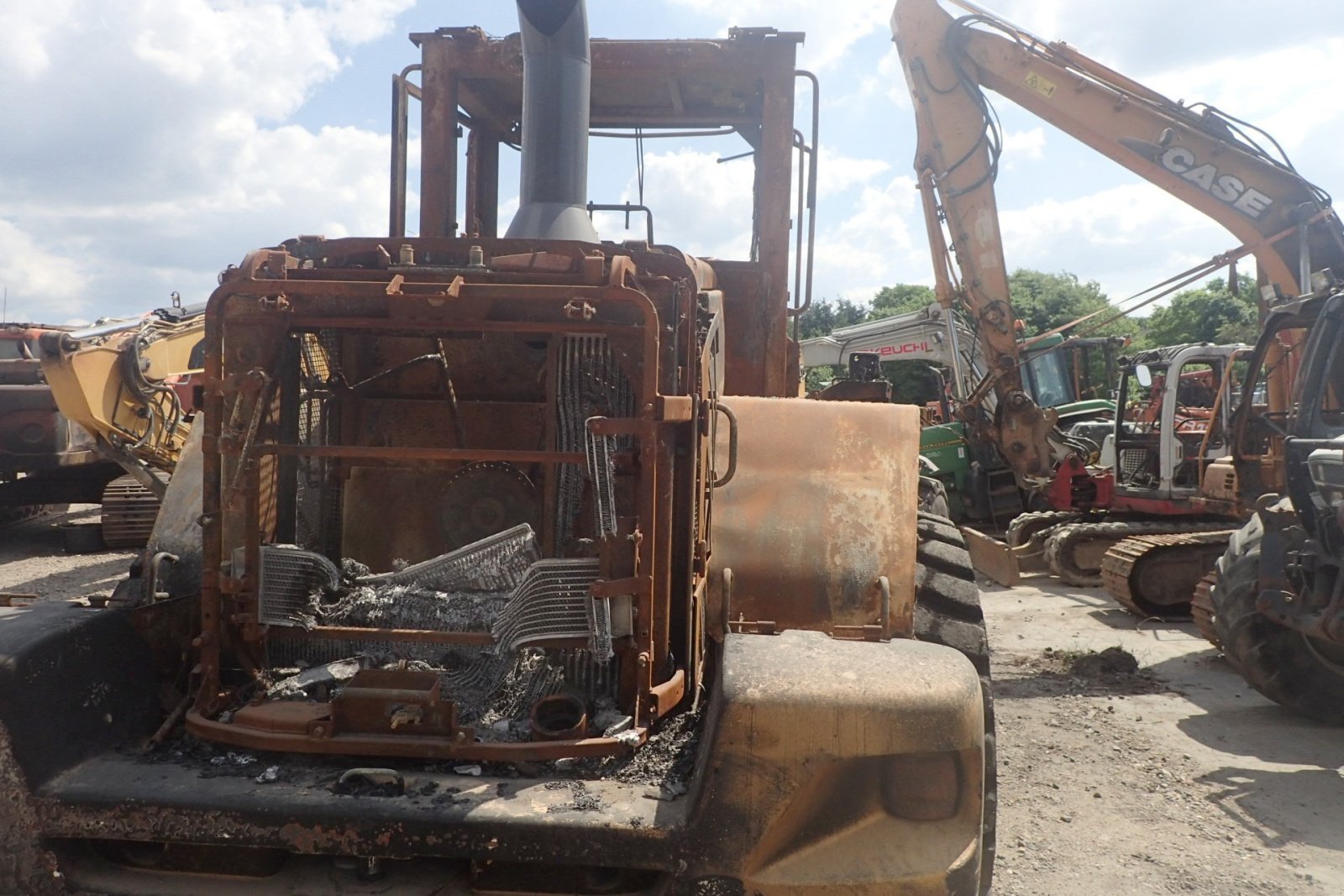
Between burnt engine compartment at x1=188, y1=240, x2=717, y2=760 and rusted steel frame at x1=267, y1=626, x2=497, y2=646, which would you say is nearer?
burnt engine compartment at x1=188, y1=240, x2=717, y2=760

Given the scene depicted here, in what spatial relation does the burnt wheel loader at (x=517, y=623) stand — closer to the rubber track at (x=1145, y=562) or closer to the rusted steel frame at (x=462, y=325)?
the rusted steel frame at (x=462, y=325)

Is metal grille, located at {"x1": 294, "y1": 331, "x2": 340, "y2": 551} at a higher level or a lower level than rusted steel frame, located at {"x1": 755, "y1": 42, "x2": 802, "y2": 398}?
lower

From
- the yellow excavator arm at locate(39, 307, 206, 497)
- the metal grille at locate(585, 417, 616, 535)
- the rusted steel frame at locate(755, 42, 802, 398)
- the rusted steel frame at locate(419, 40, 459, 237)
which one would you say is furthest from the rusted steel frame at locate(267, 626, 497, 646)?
the yellow excavator arm at locate(39, 307, 206, 497)

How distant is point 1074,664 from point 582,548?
15.9 feet

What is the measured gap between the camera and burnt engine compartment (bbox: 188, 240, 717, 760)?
9.76 ft

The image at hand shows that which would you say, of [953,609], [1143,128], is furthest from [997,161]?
[953,609]

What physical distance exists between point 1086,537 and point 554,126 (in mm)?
8044

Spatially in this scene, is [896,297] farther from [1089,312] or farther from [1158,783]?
[1158,783]

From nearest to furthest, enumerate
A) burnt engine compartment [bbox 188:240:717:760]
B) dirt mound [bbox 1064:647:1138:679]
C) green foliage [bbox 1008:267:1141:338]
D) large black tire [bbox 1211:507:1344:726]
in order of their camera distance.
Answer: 1. burnt engine compartment [bbox 188:240:717:760]
2. large black tire [bbox 1211:507:1344:726]
3. dirt mound [bbox 1064:647:1138:679]
4. green foliage [bbox 1008:267:1141:338]

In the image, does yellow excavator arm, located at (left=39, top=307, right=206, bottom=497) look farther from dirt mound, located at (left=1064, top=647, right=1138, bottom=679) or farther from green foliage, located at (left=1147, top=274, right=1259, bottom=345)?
green foliage, located at (left=1147, top=274, right=1259, bottom=345)

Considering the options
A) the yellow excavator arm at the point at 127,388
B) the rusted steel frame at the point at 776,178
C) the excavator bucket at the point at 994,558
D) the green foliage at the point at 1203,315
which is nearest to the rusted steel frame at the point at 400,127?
the rusted steel frame at the point at 776,178

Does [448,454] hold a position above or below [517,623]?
above

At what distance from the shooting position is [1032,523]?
38.2 feet

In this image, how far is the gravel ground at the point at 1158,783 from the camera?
13.1 ft
